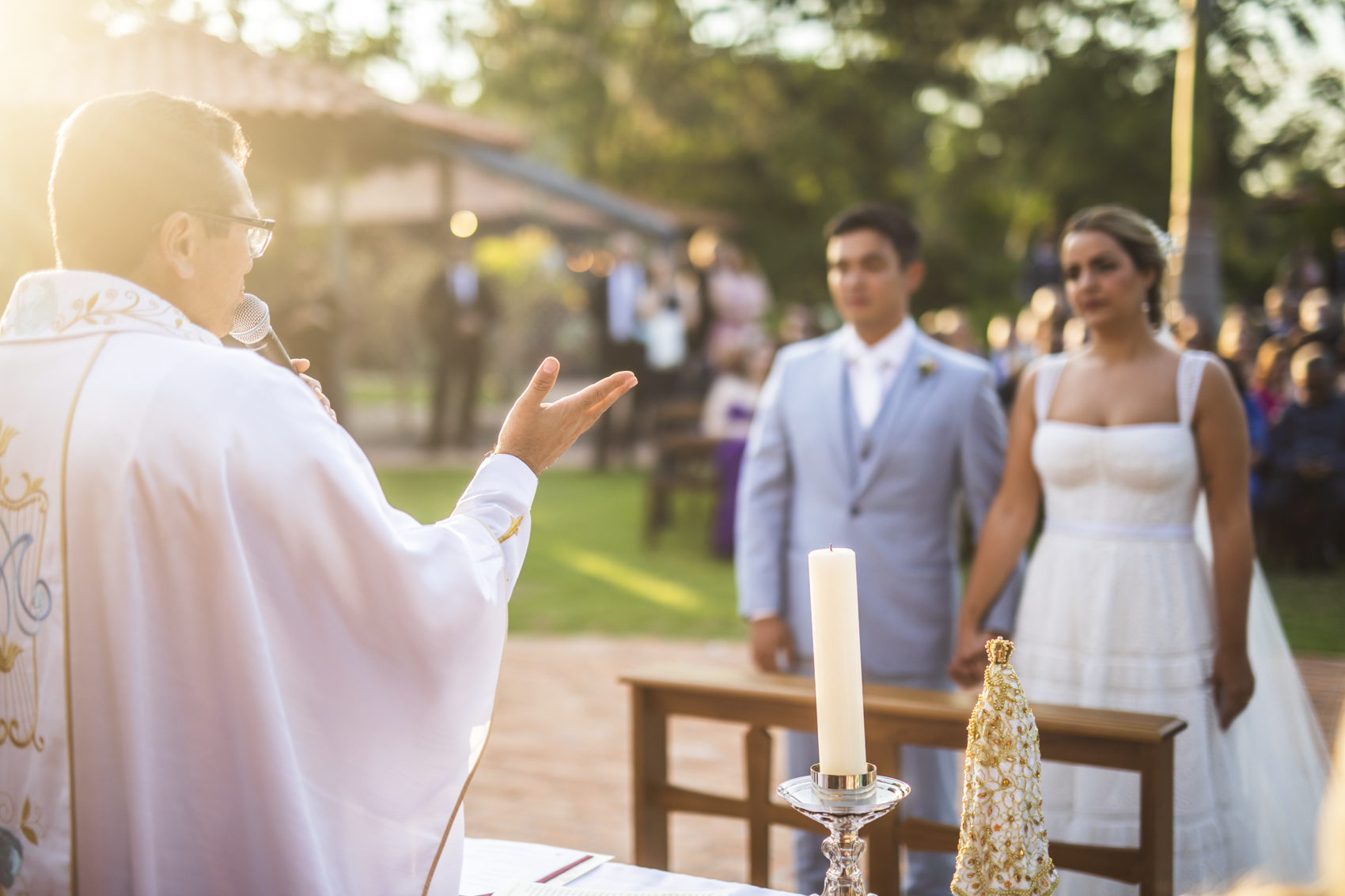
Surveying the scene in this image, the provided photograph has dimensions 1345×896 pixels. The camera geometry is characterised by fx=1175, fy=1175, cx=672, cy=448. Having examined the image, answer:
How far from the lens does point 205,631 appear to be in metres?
1.65

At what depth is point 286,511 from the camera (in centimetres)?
164

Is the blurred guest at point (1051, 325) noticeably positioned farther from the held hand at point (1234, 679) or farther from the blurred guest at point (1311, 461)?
the held hand at point (1234, 679)

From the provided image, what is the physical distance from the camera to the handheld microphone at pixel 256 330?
2.02 metres

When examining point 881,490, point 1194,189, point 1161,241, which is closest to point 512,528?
point 881,490

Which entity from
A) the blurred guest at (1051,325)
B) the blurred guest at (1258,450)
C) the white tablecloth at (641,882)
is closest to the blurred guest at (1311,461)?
the blurred guest at (1258,450)

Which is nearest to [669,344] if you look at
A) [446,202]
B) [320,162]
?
[446,202]

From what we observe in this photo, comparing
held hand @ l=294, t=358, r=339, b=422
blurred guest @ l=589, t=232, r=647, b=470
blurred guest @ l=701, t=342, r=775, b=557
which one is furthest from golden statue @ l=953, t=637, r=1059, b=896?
blurred guest @ l=589, t=232, r=647, b=470

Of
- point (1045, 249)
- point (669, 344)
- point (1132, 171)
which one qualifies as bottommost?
point (669, 344)

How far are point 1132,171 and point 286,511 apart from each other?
1507 centimetres

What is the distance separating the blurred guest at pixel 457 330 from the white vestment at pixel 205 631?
1373cm

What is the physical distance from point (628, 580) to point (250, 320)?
294 inches

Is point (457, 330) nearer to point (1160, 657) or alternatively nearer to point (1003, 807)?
point (1160, 657)

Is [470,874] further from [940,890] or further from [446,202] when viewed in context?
[446,202]

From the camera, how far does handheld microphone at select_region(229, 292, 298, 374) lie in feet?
6.62
